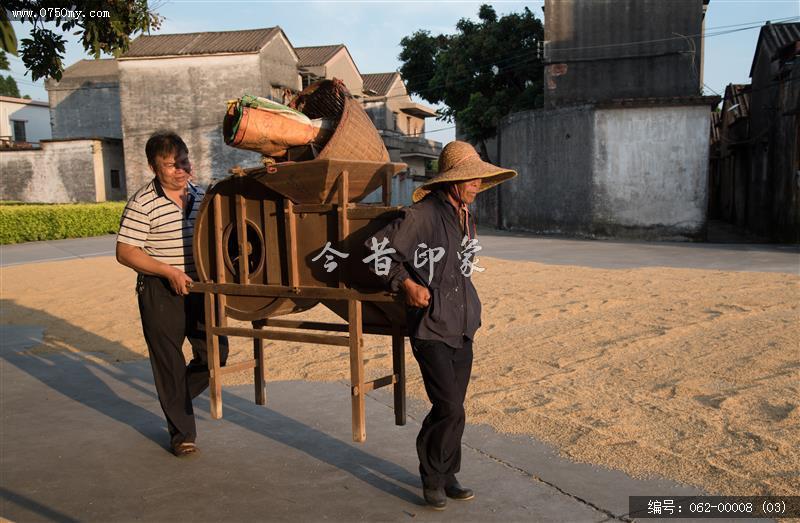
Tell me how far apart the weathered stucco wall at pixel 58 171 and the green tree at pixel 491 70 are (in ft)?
52.3

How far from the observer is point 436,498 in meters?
3.31

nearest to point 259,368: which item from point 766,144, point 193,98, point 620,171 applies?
point 620,171

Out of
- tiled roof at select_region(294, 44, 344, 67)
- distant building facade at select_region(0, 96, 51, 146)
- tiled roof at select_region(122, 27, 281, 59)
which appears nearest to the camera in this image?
tiled roof at select_region(122, 27, 281, 59)

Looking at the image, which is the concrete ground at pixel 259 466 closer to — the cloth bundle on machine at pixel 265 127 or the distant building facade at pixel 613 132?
the cloth bundle on machine at pixel 265 127

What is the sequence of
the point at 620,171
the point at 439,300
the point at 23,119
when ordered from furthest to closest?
1. the point at 23,119
2. the point at 620,171
3. the point at 439,300

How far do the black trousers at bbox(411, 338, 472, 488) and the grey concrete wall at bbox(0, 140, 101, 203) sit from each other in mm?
31518

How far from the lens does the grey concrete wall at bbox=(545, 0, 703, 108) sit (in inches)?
918

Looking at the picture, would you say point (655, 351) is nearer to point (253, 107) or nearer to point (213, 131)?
point (253, 107)

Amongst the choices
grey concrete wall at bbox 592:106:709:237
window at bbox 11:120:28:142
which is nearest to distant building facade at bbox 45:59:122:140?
window at bbox 11:120:28:142

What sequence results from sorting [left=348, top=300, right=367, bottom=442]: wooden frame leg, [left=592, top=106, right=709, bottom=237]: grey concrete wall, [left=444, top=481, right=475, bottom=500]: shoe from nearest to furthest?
[left=444, top=481, right=475, bottom=500]: shoe, [left=348, top=300, right=367, bottom=442]: wooden frame leg, [left=592, top=106, right=709, bottom=237]: grey concrete wall

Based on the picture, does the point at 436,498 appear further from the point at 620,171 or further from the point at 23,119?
the point at 23,119

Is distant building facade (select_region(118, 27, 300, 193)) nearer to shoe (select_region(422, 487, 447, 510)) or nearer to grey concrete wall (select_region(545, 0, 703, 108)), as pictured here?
grey concrete wall (select_region(545, 0, 703, 108))

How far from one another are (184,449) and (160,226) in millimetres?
1336

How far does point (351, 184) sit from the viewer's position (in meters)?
3.95
